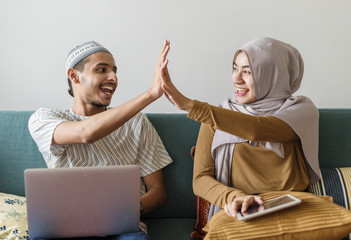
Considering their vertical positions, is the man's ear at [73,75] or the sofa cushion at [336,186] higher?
the man's ear at [73,75]

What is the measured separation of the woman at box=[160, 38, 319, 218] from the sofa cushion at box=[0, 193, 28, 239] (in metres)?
0.73

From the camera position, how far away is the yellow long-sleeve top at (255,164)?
147 centimetres

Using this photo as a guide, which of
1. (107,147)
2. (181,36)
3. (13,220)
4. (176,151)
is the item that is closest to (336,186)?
(176,151)

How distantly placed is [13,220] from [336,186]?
1376 mm

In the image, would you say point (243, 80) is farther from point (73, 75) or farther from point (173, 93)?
point (73, 75)

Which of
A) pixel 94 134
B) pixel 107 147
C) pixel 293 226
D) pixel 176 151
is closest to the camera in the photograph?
pixel 293 226

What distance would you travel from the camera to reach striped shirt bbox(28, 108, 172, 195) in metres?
1.72

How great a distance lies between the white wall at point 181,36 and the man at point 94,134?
0.53 m

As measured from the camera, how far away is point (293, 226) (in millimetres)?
1227

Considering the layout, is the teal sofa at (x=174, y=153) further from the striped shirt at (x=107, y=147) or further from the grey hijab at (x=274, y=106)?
the grey hijab at (x=274, y=106)

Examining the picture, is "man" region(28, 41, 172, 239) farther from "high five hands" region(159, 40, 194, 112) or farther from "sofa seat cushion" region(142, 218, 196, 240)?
"high five hands" region(159, 40, 194, 112)

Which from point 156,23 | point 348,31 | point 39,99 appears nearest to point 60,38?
point 39,99

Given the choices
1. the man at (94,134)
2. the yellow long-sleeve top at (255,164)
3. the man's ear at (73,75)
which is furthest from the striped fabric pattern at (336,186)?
the man's ear at (73,75)

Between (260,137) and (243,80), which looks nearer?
(260,137)
